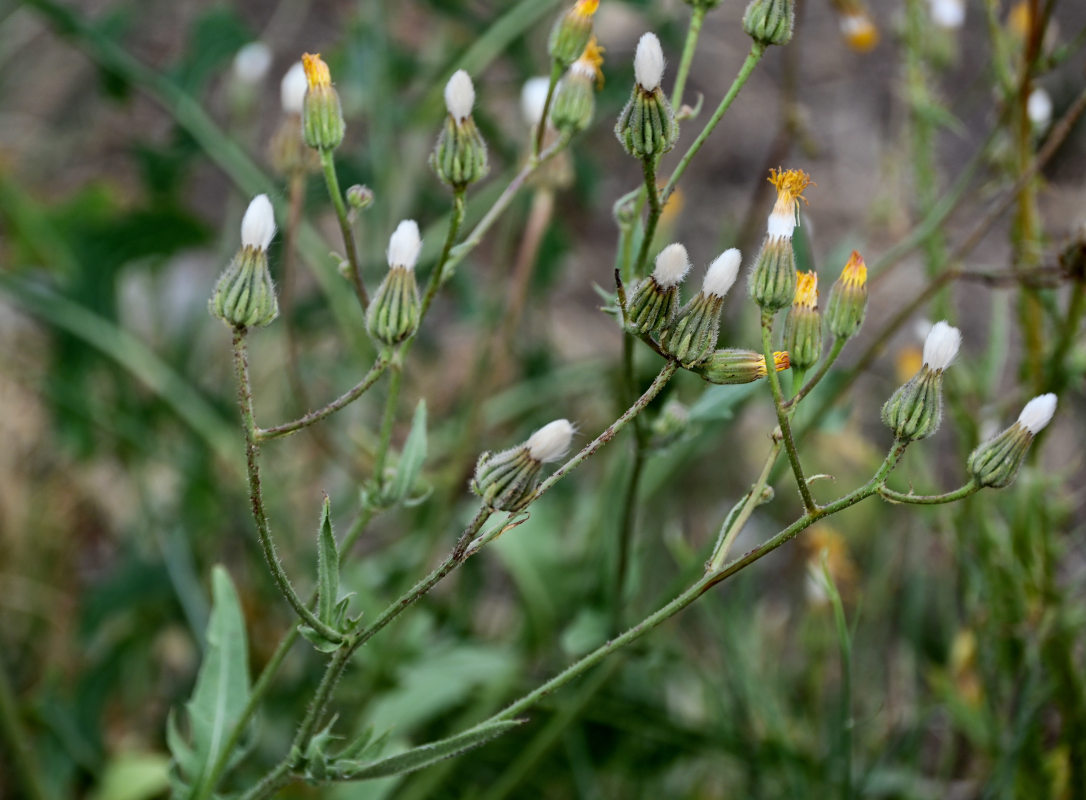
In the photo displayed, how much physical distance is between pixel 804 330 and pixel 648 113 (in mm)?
295

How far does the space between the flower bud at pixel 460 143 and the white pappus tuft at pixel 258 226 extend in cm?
21

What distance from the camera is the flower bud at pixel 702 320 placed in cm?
110

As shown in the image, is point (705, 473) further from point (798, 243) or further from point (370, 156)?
point (798, 243)

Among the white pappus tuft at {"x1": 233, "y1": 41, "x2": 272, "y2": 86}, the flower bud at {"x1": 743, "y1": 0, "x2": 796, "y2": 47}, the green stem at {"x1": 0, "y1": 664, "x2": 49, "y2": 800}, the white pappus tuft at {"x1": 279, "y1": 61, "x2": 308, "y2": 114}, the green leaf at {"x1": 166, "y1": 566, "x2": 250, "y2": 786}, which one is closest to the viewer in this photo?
the flower bud at {"x1": 743, "y1": 0, "x2": 796, "y2": 47}

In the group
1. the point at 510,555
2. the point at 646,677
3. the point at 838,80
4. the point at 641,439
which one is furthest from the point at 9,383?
the point at 838,80

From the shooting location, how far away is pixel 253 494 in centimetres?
106


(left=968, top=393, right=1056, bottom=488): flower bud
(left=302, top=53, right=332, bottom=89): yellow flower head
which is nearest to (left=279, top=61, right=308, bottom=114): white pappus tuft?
(left=302, top=53, right=332, bottom=89): yellow flower head

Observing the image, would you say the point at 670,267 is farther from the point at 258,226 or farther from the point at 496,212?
the point at 258,226

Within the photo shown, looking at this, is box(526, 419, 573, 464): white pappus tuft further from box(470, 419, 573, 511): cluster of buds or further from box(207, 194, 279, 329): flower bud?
box(207, 194, 279, 329): flower bud

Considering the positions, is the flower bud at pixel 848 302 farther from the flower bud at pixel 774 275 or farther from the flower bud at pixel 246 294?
the flower bud at pixel 246 294

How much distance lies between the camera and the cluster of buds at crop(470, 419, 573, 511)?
1.06 m

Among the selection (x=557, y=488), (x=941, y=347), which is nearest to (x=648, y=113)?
(x=941, y=347)

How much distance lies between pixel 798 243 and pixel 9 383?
2765 millimetres

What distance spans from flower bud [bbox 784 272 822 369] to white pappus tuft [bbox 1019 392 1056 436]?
23 cm
